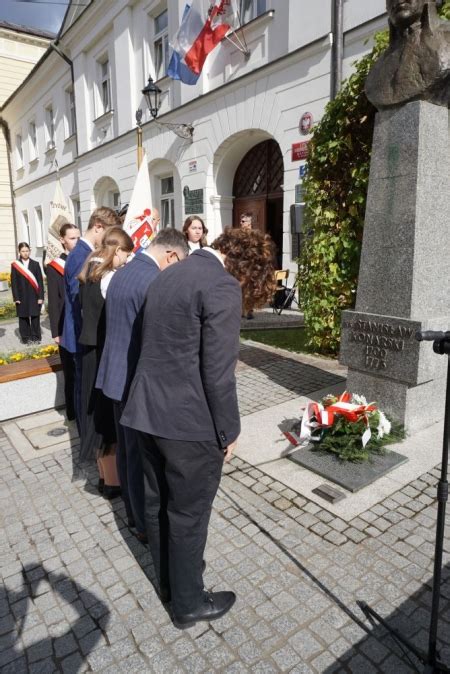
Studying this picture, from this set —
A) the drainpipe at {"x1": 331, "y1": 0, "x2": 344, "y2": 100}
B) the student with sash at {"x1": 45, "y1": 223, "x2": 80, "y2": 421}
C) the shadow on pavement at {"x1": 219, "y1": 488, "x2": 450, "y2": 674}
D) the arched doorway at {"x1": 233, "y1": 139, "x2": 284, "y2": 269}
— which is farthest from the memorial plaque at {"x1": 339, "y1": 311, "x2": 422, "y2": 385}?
the arched doorway at {"x1": 233, "y1": 139, "x2": 284, "y2": 269}

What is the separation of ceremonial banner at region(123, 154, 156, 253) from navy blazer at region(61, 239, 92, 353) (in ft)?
9.69

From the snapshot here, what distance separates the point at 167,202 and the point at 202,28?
198 inches

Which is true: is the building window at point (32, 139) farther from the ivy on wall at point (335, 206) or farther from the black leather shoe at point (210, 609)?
the black leather shoe at point (210, 609)

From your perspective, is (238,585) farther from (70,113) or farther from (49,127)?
(49,127)

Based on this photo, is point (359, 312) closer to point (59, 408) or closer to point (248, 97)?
point (59, 408)

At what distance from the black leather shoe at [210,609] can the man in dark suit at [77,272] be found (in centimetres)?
204

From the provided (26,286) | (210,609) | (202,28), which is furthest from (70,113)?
(210,609)

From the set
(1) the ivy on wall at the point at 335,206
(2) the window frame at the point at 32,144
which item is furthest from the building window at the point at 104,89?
(1) the ivy on wall at the point at 335,206

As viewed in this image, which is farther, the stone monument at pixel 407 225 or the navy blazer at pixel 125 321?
the stone monument at pixel 407 225

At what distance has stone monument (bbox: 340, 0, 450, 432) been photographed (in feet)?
11.9

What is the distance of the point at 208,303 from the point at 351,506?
1.93 meters

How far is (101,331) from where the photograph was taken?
3.21m

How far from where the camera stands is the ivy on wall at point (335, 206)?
18.8ft

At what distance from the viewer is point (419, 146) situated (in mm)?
3660
